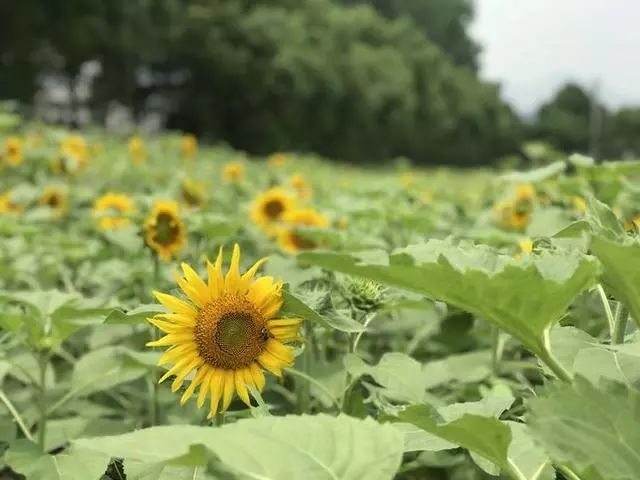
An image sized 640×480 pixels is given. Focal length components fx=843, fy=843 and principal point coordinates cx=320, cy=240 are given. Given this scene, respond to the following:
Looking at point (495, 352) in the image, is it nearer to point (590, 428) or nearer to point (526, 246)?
point (526, 246)

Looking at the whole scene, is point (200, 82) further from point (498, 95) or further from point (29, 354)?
point (29, 354)

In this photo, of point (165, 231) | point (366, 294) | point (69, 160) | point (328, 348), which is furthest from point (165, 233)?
point (69, 160)

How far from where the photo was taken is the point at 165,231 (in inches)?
59.1

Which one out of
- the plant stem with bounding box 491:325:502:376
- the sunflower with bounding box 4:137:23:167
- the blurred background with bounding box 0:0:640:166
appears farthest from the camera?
the blurred background with bounding box 0:0:640:166

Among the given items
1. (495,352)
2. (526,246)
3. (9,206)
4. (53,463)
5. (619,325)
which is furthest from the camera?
(9,206)

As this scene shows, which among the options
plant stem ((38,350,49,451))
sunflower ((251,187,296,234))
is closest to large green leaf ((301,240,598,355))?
plant stem ((38,350,49,451))

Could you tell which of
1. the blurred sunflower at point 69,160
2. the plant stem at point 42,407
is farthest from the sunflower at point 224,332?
the blurred sunflower at point 69,160

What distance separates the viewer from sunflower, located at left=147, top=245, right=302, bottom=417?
78 centimetres

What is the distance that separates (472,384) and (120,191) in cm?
261

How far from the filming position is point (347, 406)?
105 centimetres

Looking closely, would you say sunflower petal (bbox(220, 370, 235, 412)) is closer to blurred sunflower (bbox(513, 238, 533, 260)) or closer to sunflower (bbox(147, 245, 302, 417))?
sunflower (bbox(147, 245, 302, 417))

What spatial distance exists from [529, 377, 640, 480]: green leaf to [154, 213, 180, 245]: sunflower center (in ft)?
3.42

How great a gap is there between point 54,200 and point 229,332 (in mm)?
2230

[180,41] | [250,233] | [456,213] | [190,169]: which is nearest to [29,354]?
[250,233]
